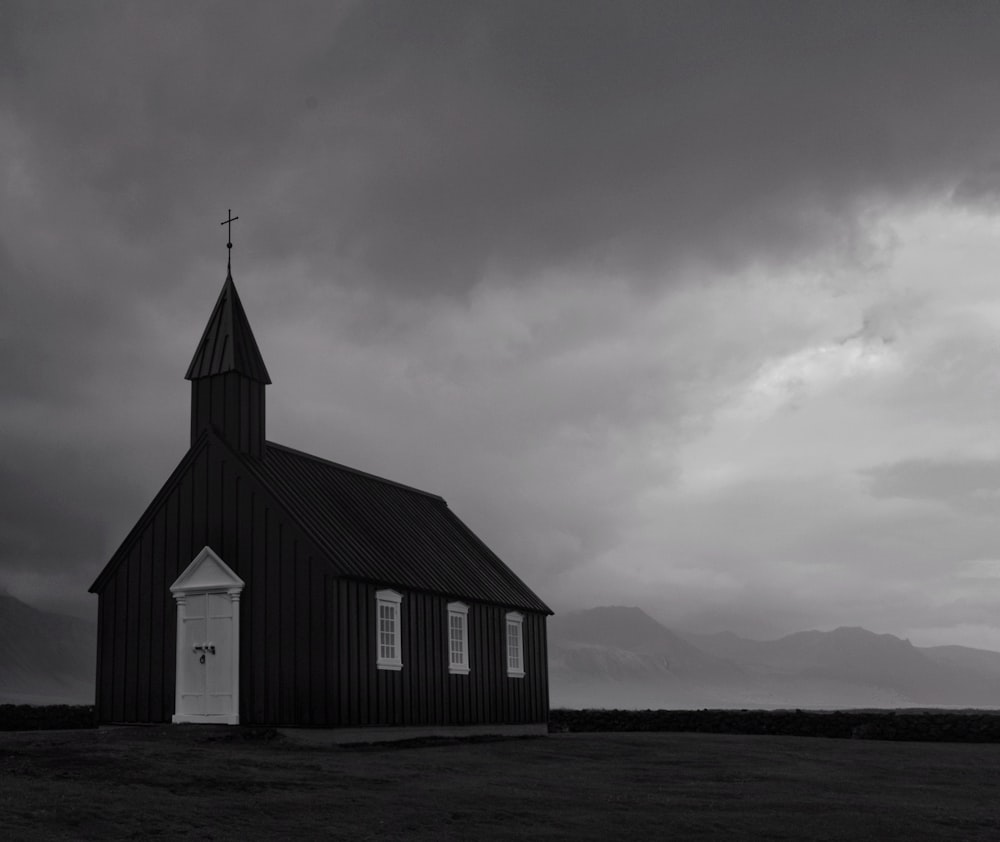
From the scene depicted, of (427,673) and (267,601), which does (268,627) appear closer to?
(267,601)

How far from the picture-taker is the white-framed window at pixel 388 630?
28734 millimetres

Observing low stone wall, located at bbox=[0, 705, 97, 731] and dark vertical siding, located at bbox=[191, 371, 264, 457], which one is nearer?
dark vertical siding, located at bbox=[191, 371, 264, 457]

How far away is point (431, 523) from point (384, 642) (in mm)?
8789

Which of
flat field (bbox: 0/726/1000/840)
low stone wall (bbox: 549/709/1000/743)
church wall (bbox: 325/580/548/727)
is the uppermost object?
church wall (bbox: 325/580/548/727)

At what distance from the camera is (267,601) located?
27.9 metres

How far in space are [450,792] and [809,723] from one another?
74.1ft

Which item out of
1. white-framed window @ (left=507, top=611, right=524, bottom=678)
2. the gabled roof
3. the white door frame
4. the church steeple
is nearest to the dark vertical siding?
the church steeple

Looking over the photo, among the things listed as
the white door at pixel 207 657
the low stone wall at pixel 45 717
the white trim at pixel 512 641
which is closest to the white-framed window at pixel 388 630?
the white door at pixel 207 657

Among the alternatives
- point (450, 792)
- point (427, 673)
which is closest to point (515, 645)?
point (427, 673)

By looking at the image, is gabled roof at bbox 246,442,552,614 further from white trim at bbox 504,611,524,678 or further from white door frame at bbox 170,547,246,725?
white door frame at bbox 170,547,246,725

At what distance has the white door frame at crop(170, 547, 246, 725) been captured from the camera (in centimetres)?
2781

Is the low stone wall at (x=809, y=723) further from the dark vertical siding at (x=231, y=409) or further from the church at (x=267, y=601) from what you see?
the dark vertical siding at (x=231, y=409)

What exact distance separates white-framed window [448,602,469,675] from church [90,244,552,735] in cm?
5

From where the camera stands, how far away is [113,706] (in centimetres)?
3019
